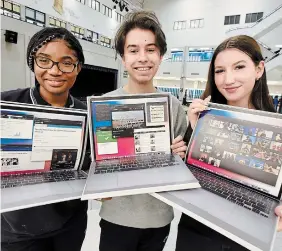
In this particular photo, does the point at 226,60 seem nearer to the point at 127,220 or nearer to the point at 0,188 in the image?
the point at 127,220

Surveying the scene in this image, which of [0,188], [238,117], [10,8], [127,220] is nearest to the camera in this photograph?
[0,188]

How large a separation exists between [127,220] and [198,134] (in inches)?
17.4

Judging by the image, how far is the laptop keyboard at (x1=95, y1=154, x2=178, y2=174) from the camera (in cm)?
73

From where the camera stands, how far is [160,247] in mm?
938

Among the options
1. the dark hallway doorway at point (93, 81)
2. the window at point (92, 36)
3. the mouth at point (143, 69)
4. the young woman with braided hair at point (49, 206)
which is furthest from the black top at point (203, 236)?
the window at point (92, 36)

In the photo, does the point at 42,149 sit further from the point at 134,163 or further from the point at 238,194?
the point at 238,194

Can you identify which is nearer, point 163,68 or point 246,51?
point 246,51

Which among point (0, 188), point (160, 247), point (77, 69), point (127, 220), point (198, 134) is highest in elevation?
point (77, 69)

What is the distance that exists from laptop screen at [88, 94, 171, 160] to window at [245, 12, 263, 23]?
9372 millimetres

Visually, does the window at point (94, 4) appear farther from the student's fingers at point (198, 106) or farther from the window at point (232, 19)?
the student's fingers at point (198, 106)

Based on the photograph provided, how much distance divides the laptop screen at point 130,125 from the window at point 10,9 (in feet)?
12.2

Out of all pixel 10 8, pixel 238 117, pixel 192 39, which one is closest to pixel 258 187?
pixel 238 117

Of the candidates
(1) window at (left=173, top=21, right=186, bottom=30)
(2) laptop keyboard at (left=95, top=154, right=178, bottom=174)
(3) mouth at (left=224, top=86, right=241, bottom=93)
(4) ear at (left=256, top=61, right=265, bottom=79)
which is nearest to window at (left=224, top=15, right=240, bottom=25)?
(1) window at (left=173, top=21, right=186, bottom=30)

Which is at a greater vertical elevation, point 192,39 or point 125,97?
point 192,39
